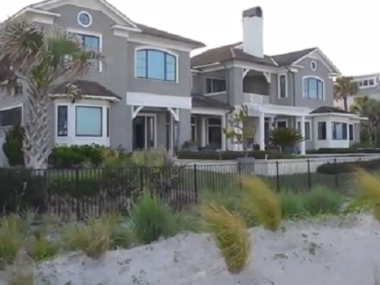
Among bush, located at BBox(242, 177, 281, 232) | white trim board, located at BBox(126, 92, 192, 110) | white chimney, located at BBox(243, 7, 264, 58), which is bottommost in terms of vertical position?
bush, located at BBox(242, 177, 281, 232)

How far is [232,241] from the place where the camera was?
7070 mm

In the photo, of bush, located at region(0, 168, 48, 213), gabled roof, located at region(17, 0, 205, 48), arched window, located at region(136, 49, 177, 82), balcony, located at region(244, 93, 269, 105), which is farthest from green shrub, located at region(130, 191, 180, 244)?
→ balcony, located at region(244, 93, 269, 105)

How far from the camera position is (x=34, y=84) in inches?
622

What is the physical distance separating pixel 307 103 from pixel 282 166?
1824 cm

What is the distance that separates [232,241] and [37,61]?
33.0 ft

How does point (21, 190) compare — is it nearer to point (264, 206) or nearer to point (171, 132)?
point (264, 206)

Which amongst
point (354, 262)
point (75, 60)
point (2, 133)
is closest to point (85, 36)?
point (2, 133)

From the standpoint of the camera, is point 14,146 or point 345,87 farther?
point 345,87

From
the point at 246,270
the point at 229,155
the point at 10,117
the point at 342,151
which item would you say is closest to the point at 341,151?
the point at 342,151

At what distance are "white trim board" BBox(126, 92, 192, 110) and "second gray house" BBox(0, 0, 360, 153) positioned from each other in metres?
0.06

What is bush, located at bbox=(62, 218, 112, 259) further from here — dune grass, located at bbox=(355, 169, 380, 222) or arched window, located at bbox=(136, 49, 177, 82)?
arched window, located at bbox=(136, 49, 177, 82)

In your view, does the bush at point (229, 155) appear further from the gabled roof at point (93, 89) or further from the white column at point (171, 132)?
the gabled roof at point (93, 89)

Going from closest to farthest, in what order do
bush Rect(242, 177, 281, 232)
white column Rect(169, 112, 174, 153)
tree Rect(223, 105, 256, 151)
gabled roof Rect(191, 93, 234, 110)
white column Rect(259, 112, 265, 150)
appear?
bush Rect(242, 177, 281, 232) → tree Rect(223, 105, 256, 151) → white column Rect(169, 112, 174, 153) → gabled roof Rect(191, 93, 234, 110) → white column Rect(259, 112, 265, 150)

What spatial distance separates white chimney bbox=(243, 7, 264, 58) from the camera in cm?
3812
